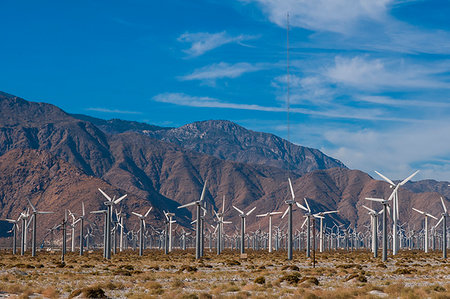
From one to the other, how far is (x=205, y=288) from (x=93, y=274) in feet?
50.8

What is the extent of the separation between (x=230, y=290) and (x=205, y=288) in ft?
8.43

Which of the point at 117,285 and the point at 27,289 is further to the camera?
the point at 117,285

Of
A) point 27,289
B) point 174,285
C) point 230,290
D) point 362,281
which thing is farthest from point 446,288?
point 27,289

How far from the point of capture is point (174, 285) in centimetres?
3591

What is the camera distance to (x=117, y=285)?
3562 cm

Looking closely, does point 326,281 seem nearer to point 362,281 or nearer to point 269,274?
point 362,281

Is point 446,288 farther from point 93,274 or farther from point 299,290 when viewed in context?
point 93,274

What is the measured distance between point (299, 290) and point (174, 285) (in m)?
8.18

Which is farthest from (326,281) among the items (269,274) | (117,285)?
(117,285)

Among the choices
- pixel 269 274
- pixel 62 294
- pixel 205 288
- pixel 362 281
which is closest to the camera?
pixel 62 294

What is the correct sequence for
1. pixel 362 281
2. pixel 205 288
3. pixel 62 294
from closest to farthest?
1. pixel 62 294
2. pixel 205 288
3. pixel 362 281

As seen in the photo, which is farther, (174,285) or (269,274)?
(269,274)

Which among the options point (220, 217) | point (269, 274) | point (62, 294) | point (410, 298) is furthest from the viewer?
point (220, 217)

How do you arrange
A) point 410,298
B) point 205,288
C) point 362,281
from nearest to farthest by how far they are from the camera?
1. point 410,298
2. point 205,288
3. point 362,281
